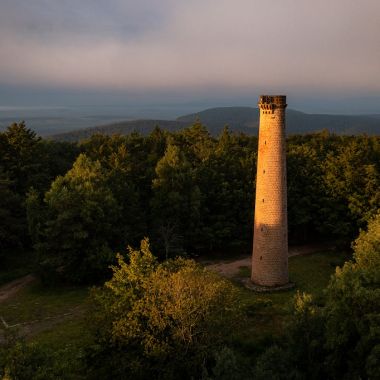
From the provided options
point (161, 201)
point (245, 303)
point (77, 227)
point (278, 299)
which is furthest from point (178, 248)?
point (278, 299)

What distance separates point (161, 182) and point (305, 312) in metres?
26.1

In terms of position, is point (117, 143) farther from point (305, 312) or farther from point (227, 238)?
point (305, 312)

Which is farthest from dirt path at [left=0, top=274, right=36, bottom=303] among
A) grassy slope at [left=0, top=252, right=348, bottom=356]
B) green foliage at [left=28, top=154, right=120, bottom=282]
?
green foliage at [left=28, top=154, right=120, bottom=282]

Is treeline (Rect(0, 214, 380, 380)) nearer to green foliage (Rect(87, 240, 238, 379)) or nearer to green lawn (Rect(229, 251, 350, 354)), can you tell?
green foliage (Rect(87, 240, 238, 379))

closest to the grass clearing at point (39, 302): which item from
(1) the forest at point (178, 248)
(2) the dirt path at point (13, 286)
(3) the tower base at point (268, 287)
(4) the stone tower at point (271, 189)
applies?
(2) the dirt path at point (13, 286)

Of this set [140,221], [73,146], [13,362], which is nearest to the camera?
[13,362]

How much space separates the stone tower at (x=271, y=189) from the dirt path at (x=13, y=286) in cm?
2120

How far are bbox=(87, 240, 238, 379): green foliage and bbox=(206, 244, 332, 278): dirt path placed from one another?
1963 centimetres

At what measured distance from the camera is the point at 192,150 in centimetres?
5625

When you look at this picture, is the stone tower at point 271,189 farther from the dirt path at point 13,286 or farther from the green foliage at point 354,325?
the dirt path at point 13,286

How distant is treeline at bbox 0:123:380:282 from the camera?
124 feet

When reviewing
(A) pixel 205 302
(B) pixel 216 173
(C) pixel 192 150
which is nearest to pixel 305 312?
(A) pixel 205 302

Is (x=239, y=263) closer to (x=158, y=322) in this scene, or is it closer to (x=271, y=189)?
(x=271, y=189)

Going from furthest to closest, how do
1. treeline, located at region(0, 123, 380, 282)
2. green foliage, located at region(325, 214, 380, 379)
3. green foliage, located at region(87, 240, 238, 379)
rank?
treeline, located at region(0, 123, 380, 282) → green foliage, located at region(87, 240, 238, 379) → green foliage, located at region(325, 214, 380, 379)
